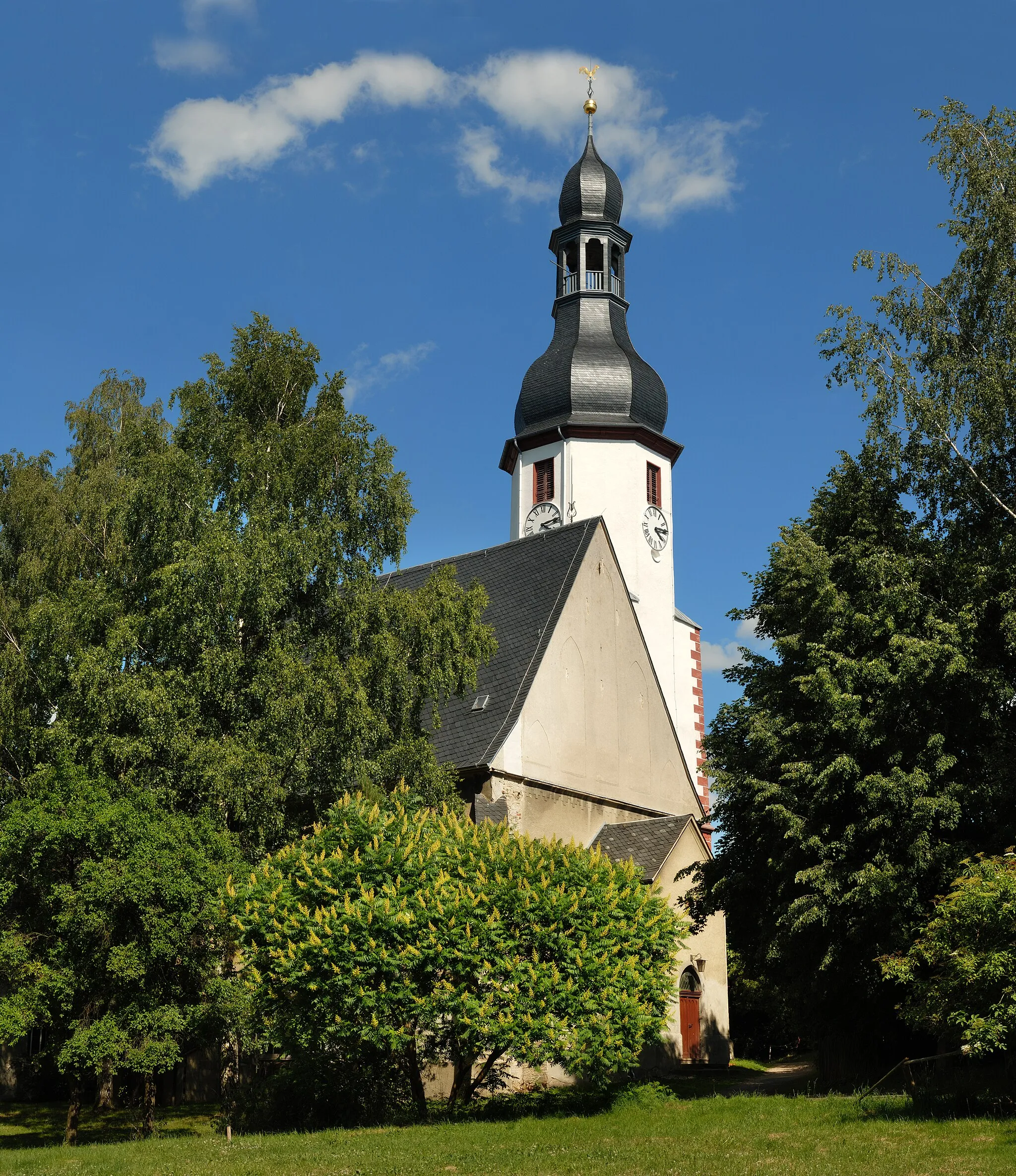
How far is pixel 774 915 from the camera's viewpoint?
19.6m

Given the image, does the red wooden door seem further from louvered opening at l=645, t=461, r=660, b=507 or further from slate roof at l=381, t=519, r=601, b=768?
louvered opening at l=645, t=461, r=660, b=507

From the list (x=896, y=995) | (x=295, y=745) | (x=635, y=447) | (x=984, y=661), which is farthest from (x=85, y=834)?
(x=635, y=447)

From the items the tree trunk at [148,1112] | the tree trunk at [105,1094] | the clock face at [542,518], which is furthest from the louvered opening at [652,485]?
the tree trunk at [148,1112]

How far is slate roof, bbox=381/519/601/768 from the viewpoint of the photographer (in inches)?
1001

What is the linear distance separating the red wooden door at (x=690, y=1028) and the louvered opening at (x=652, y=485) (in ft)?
59.1

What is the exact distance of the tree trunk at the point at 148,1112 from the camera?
56.6 ft

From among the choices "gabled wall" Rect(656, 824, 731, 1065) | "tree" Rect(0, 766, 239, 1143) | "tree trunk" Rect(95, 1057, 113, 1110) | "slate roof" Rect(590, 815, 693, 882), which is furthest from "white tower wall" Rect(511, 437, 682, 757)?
"tree" Rect(0, 766, 239, 1143)

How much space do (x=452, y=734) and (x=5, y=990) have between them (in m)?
9.69

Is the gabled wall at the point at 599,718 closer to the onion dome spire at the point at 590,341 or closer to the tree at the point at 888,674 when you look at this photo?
the tree at the point at 888,674

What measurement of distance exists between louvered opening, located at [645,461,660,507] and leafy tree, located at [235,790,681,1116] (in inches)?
979

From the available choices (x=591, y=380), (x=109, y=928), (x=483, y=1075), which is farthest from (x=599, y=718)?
(x=591, y=380)

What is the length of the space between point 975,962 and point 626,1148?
4.01m

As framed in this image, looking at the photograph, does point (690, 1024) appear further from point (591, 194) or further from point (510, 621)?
point (591, 194)

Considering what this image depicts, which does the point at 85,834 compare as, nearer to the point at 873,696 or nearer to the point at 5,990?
the point at 5,990
